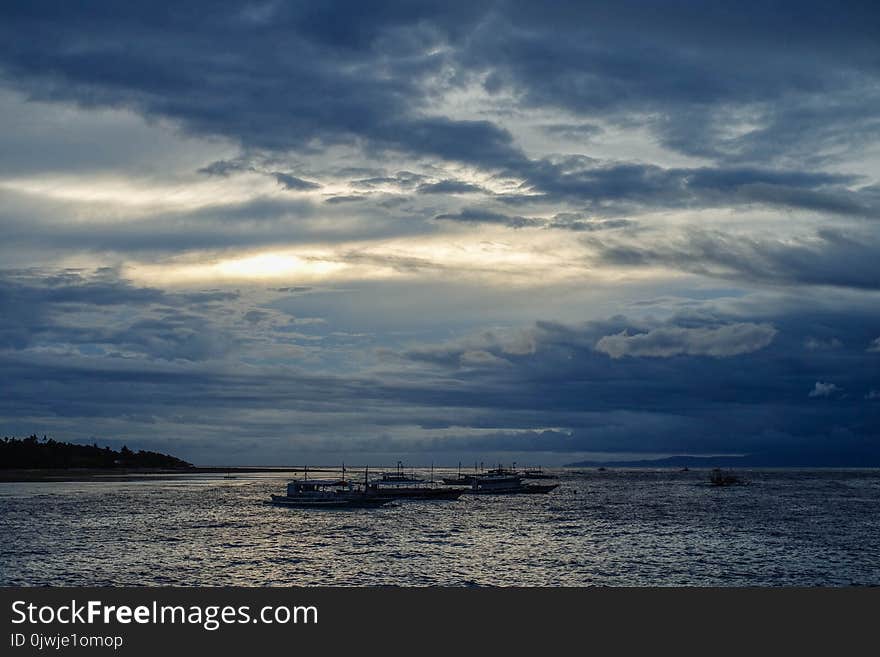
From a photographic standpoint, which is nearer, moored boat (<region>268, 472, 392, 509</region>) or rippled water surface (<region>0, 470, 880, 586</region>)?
rippled water surface (<region>0, 470, 880, 586</region>)

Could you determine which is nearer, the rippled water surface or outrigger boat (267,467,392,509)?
the rippled water surface

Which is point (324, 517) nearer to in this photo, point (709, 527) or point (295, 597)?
point (709, 527)

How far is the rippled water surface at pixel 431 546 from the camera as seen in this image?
64375 millimetres

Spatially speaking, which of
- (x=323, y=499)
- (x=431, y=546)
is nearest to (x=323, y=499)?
(x=323, y=499)

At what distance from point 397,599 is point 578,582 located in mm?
36901

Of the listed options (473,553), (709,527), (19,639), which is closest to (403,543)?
(473,553)

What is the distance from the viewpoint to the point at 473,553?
3081 inches

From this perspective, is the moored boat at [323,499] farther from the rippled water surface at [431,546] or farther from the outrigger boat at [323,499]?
the rippled water surface at [431,546]

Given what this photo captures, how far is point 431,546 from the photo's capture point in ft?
273

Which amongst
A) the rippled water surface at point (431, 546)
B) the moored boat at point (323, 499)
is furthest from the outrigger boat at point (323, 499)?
the rippled water surface at point (431, 546)

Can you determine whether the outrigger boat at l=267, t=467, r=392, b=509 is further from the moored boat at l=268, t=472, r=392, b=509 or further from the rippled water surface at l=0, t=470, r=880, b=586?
the rippled water surface at l=0, t=470, r=880, b=586

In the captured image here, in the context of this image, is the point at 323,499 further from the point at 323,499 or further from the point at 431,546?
the point at 431,546

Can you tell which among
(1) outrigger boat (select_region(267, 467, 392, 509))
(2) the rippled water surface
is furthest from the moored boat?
(2) the rippled water surface

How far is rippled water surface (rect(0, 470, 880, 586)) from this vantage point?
64375mm
